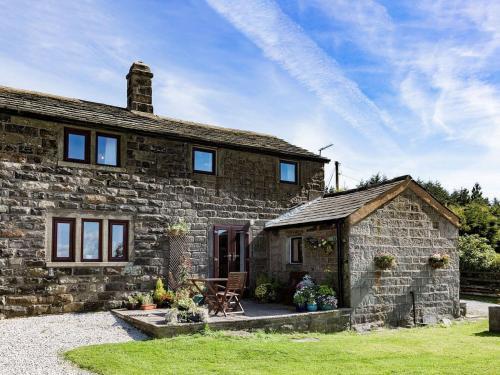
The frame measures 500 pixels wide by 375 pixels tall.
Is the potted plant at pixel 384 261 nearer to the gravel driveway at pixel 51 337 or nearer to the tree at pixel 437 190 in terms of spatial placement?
the gravel driveway at pixel 51 337

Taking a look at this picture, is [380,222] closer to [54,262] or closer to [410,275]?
[410,275]

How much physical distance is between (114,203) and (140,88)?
16.4ft

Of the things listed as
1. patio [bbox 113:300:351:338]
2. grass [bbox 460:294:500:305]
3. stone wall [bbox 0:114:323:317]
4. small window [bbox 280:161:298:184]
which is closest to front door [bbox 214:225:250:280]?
stone wall [bbox 0:114:323:317]

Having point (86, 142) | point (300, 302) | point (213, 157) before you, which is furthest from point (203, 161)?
point (300, 302)

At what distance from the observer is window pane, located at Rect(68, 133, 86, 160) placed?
13867 millimetres


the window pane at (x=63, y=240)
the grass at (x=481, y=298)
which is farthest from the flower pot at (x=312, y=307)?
the grass at (x=481, y=298)

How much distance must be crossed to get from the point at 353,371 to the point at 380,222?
7159 mm

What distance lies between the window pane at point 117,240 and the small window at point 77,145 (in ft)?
6.81

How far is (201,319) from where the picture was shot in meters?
10.9

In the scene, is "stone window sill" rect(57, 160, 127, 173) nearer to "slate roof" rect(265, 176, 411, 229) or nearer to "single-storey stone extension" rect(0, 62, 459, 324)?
"single-storey stone extension" rect(0, 62, 459, 324)

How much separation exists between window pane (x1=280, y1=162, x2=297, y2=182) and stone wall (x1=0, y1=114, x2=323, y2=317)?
38 cm

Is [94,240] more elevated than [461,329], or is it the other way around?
[94,240]

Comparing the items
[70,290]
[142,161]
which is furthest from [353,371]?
[142,161]

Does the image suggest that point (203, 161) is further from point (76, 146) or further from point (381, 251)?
point (381, 251)
